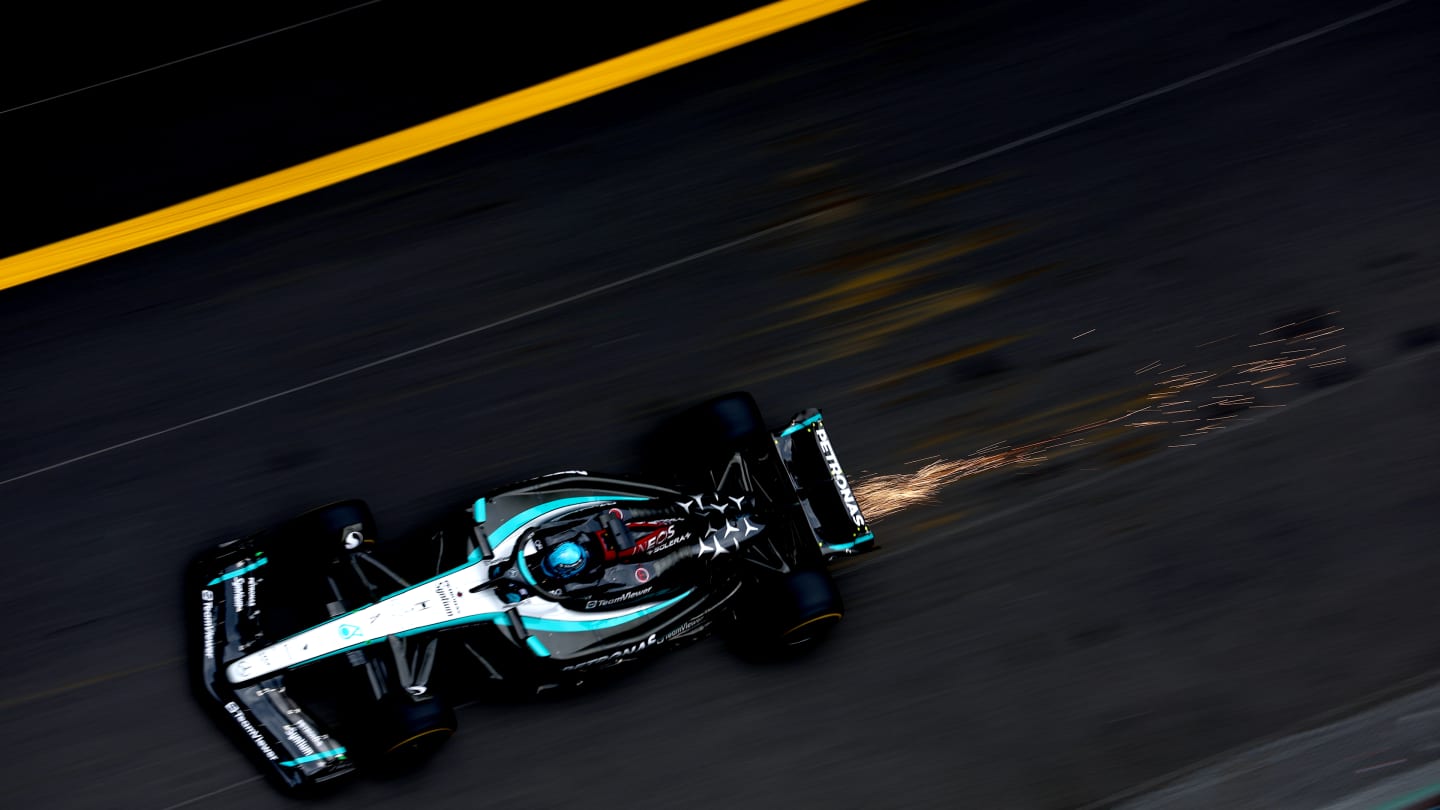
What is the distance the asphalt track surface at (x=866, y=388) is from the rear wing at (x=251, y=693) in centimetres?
38

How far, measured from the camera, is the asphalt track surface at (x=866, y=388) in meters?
4.97

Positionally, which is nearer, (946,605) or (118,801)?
(118,801)

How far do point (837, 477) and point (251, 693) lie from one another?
2710 millimetres

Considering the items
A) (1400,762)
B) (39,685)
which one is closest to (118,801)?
(39,685)

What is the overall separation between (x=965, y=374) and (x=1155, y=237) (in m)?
1.39

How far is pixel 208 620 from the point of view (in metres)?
4.54

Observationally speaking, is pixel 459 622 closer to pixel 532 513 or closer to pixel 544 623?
pixel 544 623

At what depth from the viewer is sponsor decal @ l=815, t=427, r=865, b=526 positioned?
474 cm

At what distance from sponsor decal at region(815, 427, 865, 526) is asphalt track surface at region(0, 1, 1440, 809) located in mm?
563

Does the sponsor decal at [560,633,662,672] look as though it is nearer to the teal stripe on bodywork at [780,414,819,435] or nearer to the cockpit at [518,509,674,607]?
the cockpit at [518,509,674,607]

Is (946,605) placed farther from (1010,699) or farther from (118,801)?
(118,801)

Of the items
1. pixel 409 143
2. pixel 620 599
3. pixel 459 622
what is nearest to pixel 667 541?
pixel 620 599

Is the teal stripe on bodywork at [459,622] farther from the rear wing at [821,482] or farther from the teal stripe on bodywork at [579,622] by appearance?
the rear wing at [821,482]

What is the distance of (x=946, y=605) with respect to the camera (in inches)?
207
